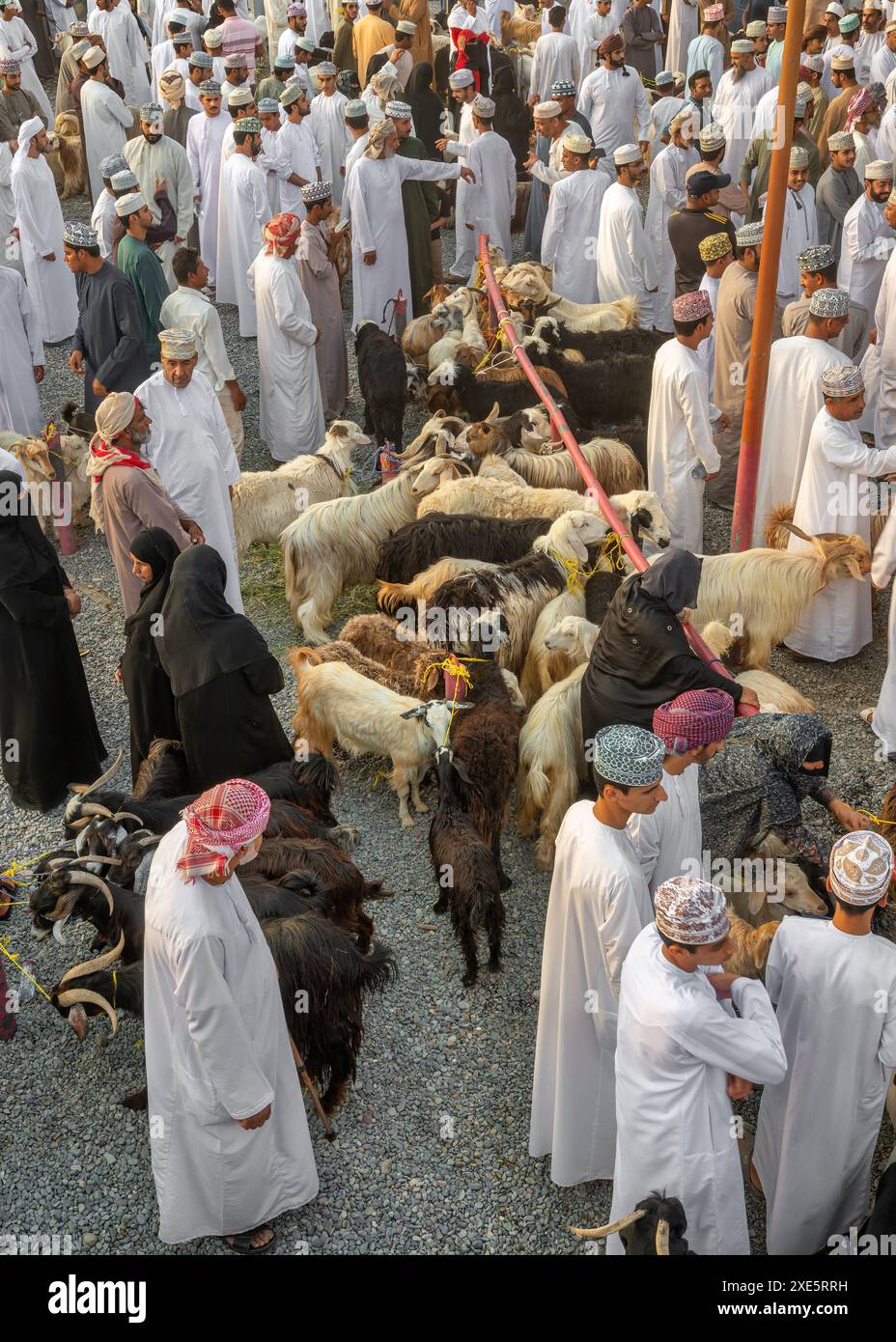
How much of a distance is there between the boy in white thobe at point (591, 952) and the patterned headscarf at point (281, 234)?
5337 millimetres

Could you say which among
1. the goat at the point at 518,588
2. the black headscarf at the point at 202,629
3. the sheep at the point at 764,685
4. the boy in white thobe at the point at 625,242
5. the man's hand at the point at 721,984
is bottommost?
the sheep at the point at 764,685

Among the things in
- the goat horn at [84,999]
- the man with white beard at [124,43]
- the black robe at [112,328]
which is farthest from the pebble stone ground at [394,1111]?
the man with white beard at [124,43]

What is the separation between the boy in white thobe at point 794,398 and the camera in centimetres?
644

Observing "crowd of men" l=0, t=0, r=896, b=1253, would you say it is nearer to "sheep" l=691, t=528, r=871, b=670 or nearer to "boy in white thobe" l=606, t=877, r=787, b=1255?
"boy in white thobe" l=606, t=877, r=787, b=1255

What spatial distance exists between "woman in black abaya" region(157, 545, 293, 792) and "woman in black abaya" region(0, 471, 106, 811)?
856 millimetres

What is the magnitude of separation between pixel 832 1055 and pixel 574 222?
7.88 m

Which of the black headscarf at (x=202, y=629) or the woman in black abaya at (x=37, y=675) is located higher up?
the black headscarf at (x=202, y=629)

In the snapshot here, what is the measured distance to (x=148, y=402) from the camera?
6316 millimetres

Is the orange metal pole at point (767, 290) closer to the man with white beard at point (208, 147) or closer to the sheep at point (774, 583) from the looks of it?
the sheep at point (774, 583)

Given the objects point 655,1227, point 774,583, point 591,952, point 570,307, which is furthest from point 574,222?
point 655,1227

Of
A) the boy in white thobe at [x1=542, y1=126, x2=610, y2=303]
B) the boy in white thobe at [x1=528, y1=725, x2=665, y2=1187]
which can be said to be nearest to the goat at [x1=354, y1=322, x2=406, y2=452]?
the boy in white thobe at [x1=542, y1=126, x2=610, y2=303]

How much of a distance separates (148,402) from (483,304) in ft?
12.5

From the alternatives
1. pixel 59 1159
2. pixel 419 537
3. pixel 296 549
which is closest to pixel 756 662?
pixel 419 537
